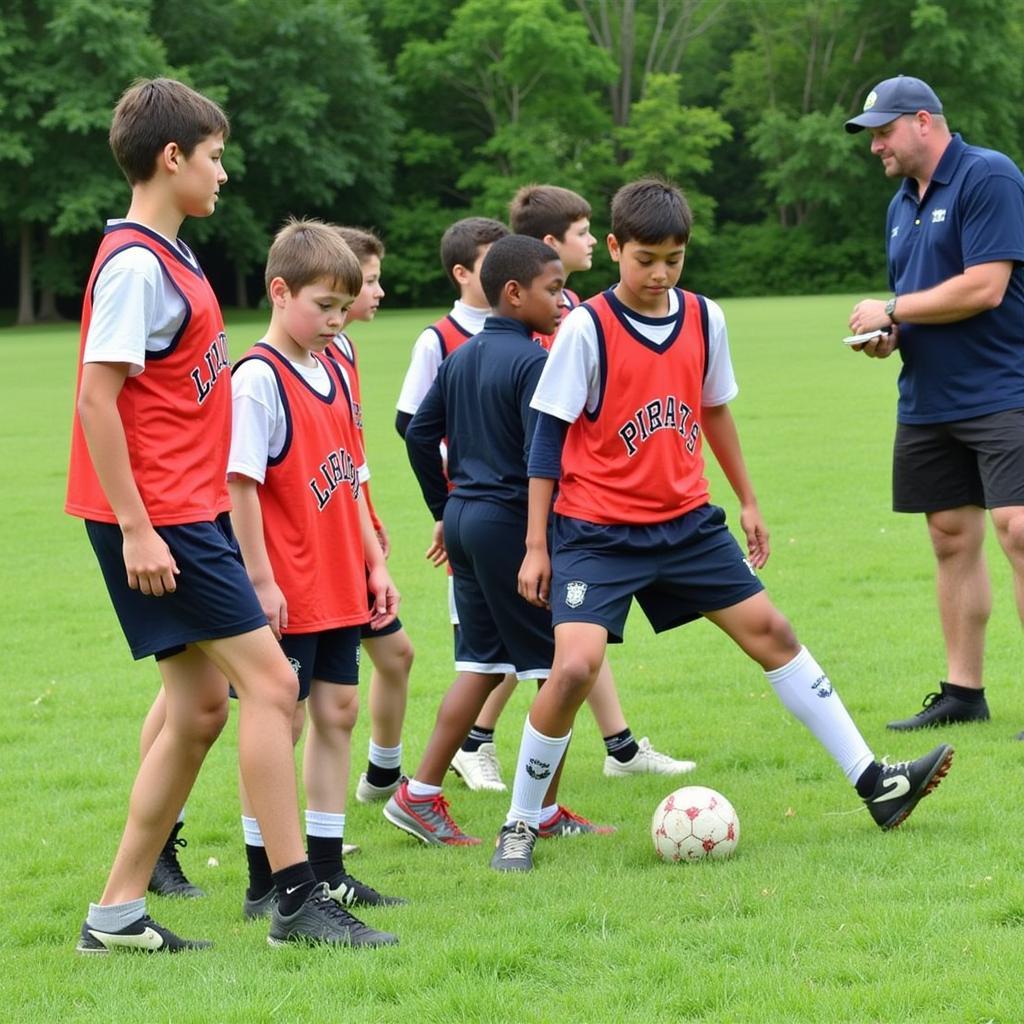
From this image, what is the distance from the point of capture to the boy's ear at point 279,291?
4.55 m

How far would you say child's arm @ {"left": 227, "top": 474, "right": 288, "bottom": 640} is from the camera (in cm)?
434

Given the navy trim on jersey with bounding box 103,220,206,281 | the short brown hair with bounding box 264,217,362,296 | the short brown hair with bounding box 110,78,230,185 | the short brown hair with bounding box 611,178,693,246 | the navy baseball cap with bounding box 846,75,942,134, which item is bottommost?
the short brown hair with bounding box 264,217,362,296

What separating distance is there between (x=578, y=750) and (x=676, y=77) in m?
58.6

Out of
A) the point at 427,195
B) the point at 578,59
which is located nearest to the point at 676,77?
the point at 578,59

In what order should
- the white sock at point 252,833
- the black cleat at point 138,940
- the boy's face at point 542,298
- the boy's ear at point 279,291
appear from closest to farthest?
the black cleat at point 138,940 → the white sock at point 252,833 → the boy's ear at point 279,291 → the boy's face at point 542,298

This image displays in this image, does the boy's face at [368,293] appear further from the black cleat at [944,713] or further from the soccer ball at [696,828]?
the black cleat at [944,713]

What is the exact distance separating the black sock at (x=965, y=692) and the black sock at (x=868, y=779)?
60.7 inches

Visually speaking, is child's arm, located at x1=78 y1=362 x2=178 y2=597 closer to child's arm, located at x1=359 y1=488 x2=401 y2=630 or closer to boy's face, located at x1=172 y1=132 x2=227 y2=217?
boy's face, located at x1=172 y1=132 x2=227 y2=217

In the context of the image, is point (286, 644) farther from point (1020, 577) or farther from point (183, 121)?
point (1020, 577)

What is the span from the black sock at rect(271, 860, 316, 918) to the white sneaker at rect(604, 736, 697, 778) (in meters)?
2.14

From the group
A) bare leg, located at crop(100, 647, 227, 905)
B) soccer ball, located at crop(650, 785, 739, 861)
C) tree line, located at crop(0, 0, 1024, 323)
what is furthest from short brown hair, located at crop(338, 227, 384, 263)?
tree line, located at crop(0, 0, 1024, 323)

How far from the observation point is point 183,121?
3.96 m

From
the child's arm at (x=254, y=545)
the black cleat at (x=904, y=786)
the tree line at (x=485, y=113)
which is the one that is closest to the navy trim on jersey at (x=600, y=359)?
the child's arm at (x=254, y=545)

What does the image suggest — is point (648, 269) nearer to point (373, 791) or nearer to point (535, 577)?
point (535, 577)
